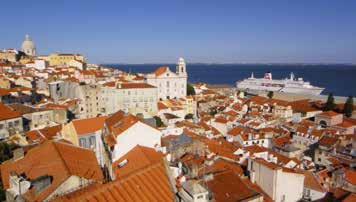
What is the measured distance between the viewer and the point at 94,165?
1404cm

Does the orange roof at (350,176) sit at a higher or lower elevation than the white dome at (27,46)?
lower

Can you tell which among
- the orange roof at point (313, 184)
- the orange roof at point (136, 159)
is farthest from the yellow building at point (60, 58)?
the orange roof at point (313, 184)

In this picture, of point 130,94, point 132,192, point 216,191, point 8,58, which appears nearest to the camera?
point 132,192

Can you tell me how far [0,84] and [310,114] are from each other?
53.4 meters

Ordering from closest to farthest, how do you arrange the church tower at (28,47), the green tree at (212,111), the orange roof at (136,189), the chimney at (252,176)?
the orange roof at (136,189), the chimney at (252,176), the green tree at (212,111), the church tower at (28,47)

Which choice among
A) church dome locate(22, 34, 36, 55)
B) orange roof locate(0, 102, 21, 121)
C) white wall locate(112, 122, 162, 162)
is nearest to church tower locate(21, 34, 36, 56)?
church dome locate(22, 34, 36, 55)

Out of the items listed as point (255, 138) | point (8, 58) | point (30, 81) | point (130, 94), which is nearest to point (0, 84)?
point (30, 81)

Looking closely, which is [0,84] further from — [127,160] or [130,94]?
[127,160]

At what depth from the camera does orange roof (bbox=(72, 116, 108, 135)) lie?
20.8m

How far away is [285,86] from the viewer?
3740 inches

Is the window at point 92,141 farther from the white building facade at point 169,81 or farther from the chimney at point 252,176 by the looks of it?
the white building facade at point 169,81

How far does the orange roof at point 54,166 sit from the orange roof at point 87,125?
19.6ft

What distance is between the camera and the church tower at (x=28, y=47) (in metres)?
104

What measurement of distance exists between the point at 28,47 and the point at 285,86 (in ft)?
322
